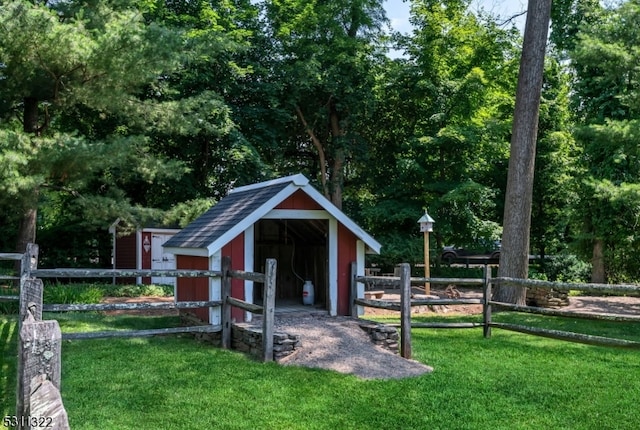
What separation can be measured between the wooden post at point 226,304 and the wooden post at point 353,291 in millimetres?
2066

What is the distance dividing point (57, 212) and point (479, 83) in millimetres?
18430

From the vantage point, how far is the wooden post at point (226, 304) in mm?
7621

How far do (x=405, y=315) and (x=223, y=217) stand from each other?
3.42m

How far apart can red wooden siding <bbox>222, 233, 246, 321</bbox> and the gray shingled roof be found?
0.28m

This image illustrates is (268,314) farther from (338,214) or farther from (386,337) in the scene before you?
(338,214)

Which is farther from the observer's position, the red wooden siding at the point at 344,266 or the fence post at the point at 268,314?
the red wooden siding at the point at 344,266

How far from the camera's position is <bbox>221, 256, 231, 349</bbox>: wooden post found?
7621 millimetres

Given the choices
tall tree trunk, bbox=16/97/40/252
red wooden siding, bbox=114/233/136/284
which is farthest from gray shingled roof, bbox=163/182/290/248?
red wooden siding, bbox=114/233/136/284

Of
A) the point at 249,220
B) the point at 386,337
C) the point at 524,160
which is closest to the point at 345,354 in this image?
the point at 386,337

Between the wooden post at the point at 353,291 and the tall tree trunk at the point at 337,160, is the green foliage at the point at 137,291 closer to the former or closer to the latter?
the tall tree trunk at the point at 337,160

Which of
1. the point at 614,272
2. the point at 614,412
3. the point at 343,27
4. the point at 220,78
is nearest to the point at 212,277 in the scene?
the point at 614,412

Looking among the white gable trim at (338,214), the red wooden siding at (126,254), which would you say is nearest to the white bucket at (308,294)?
the white gable trim at (338,214)

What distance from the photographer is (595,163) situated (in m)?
16.8

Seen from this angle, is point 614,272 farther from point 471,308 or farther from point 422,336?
point 422,336
